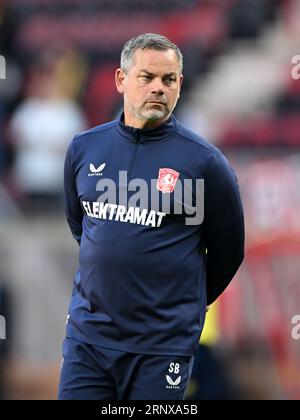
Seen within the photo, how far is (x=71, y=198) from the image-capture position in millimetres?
4074

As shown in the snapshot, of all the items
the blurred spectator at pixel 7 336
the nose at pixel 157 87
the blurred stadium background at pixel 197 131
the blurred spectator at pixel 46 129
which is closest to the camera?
the nose at pixel 157 87

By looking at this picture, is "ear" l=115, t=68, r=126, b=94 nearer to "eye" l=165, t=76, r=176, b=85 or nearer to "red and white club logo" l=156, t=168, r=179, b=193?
"eye" l=165, t=76, r=176, b=85

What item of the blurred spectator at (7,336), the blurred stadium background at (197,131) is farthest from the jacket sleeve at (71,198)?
the blurred spectator at (7,336)

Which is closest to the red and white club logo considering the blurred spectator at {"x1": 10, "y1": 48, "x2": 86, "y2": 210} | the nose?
the nose

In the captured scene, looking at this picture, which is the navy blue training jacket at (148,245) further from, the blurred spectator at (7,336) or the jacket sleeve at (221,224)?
the blurred spectator at (7,336)

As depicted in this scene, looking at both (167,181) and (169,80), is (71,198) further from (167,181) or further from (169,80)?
(169,80)

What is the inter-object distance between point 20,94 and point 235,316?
4.70 meters

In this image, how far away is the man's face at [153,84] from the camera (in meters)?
3.65

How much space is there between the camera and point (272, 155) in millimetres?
9266

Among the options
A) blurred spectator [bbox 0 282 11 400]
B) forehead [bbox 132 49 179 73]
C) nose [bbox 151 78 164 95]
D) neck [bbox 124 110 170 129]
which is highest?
forehead [bbox 132 49 179 73]

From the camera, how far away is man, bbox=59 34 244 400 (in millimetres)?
3650

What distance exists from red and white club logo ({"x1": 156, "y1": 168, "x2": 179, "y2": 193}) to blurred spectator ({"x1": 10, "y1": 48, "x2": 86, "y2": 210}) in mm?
6155

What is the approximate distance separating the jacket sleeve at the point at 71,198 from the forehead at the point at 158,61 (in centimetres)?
48
